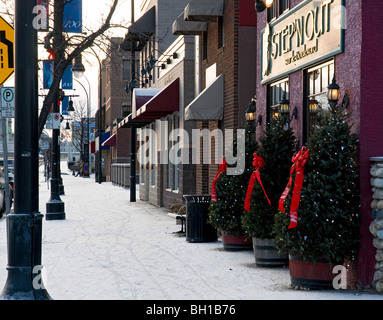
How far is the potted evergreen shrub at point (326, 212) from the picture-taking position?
27.5 feet

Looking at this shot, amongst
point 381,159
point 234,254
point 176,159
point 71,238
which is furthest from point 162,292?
point 176,159

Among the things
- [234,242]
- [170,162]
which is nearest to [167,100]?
[170,162]

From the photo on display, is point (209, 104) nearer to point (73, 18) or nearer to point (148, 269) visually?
point (73, 18)

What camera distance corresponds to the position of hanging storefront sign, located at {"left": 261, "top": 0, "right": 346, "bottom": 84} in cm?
938

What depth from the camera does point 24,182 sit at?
712 centimetres

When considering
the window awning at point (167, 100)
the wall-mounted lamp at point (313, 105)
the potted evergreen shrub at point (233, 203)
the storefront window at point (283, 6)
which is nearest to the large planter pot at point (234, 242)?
the potted evergreen shrub at point (233, 203)

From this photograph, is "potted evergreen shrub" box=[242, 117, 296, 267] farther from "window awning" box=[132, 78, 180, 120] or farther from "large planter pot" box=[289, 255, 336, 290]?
"window awning" box=[132, 78, 180, 120]

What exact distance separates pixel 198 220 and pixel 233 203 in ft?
5.74

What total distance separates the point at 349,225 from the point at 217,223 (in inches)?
175

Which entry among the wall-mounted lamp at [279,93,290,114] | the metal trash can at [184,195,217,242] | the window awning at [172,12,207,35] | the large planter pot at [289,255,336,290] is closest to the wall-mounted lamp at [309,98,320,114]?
the wall-mounted lamp at [279,93,290,114]

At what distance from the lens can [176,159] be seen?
71.1ft

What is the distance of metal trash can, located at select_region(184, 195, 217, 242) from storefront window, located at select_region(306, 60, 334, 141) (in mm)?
3821

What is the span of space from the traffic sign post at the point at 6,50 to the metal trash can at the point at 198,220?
4.77 metres

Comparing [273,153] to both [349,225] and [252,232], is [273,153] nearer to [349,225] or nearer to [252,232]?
[252,232]
